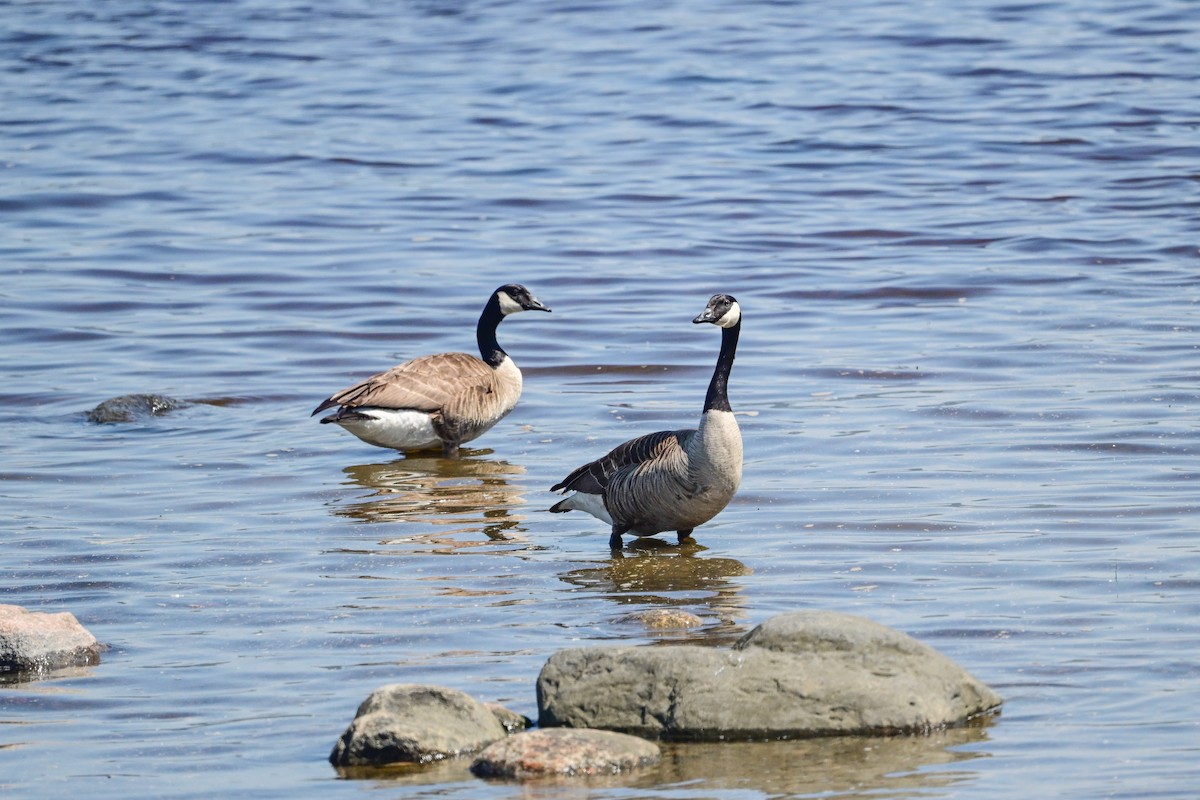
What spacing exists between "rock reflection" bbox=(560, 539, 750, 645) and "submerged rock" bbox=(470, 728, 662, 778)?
5.31 ft

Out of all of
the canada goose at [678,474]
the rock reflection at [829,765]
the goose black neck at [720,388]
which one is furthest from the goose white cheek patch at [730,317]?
the rock reflection at [829,765]

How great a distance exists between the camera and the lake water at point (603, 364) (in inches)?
275

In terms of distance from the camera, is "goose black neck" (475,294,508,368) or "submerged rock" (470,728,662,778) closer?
"submerged rock" (470,728,662,778)

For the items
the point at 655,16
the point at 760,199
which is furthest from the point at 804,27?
the point at 760,199

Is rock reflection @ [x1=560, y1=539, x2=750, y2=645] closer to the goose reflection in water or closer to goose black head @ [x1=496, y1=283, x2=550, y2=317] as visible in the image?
the goose reflection in water

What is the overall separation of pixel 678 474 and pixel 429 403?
3567 millimetres

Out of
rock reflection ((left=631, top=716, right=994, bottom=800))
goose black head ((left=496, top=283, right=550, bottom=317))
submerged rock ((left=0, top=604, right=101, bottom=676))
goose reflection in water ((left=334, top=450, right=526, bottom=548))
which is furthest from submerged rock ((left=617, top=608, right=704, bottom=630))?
goose black head ((left=496, top=283, right=550, bottom=317))

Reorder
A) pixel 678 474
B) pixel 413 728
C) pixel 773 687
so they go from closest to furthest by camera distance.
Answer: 1. pixel 413 728
2. pixel 773 687
3. pixel 678 474

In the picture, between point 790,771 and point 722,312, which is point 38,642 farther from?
point 722,312

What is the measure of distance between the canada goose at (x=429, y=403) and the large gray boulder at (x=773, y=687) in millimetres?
6158

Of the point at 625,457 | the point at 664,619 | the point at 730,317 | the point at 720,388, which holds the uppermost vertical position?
the point at 730,317

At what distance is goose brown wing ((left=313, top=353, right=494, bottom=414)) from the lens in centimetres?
1254

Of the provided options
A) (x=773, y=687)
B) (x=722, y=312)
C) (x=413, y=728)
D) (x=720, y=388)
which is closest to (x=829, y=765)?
(x=773, y=687)

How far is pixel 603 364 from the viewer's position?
15.3 metres
